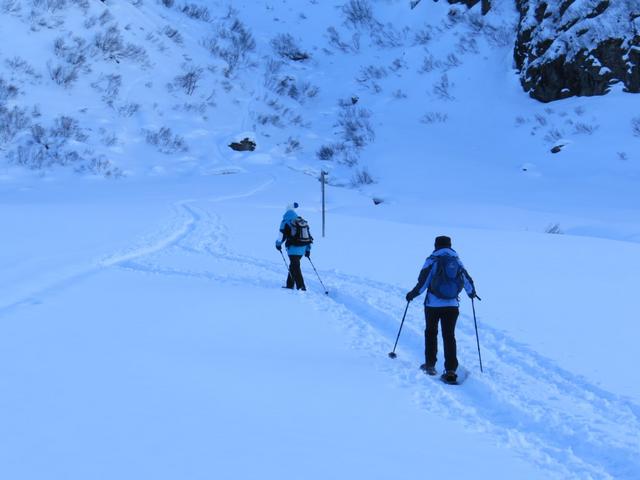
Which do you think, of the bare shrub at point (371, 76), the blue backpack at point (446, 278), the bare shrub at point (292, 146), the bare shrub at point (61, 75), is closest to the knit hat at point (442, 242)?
the blue backpack at point (446, 278)

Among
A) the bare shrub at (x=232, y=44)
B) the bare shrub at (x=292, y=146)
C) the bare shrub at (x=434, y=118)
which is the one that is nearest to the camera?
the bare shrub at (x=434, y=118)

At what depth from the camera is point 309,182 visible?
26.3 meters

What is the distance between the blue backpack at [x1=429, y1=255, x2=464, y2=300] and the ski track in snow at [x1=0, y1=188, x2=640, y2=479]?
779mm

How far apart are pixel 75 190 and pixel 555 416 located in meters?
22.2

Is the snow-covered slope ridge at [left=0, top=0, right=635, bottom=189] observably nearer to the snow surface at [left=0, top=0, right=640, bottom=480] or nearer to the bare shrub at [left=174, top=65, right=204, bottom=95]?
the bare shrub at [left=174, top=65, right=204, bottom=95]

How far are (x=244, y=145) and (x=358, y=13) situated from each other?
17.1m

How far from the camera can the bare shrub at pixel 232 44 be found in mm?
36281

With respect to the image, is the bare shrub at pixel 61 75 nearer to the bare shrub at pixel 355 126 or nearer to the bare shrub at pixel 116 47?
the bare shrub at pixel 116 47

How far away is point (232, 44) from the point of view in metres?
37.6

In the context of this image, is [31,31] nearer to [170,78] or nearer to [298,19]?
[170,78]

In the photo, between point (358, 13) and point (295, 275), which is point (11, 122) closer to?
point (295, 275)

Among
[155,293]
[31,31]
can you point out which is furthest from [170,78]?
[155,293]

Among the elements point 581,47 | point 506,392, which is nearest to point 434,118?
point 581,47

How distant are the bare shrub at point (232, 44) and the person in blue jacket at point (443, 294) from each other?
103ft
